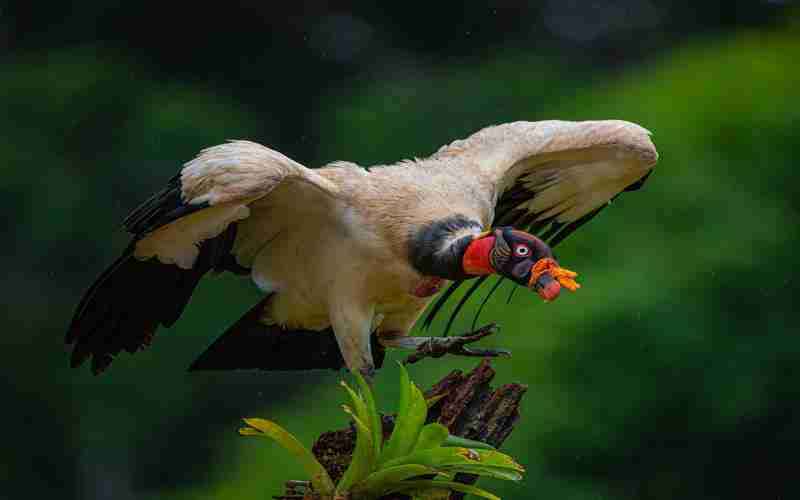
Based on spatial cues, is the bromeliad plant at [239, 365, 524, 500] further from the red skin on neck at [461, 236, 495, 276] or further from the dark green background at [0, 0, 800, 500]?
the dark green background at [0, 0, 800, 500]

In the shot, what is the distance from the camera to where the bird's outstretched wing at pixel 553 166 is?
10.4 ft

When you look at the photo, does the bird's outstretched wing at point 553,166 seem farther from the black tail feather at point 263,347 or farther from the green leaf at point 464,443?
the green leaf at point 464,443

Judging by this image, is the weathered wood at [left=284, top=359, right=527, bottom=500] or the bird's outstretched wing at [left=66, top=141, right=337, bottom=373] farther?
the weathered wood at [left=284, top=359, right=527, bottom=500]

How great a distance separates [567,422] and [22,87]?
2.49 m

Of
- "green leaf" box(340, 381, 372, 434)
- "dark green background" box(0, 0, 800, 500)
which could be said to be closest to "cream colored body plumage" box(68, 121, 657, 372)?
"green leaf" box(340, 381, 372, 434)

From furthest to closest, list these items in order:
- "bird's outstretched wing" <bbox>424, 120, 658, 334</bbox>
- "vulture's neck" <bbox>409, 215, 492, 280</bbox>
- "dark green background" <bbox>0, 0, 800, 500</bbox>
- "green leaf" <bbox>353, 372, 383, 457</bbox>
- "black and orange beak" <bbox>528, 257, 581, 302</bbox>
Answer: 1. "dark green background" <bbox>0, 0, 800, 500</bbox>
2. "bird's outstretched wing" <bbox>424, 120, 658, 334</bbox>
3. "vulture's neck" <bbox>409, 215, 492, 280</bbox>
4. "green leaf" <bbox>353, 372, 383, 457</bbox>
5. "black and orange beak" <bbox>528, 257, 581, 302</bbox>

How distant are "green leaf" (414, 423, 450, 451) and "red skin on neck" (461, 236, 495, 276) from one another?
385 millimetres

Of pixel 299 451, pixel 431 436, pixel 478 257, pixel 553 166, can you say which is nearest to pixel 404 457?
pixel 431 436

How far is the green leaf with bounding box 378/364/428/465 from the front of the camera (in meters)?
2.56

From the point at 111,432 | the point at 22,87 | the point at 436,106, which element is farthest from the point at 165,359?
the point at 436,106

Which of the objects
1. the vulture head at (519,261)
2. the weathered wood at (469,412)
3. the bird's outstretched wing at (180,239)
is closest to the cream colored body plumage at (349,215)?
the bird's outstretched wing at (180,239)

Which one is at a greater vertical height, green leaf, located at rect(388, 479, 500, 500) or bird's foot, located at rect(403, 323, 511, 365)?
bird's foot, located at rect(403, 323, 511, 365)

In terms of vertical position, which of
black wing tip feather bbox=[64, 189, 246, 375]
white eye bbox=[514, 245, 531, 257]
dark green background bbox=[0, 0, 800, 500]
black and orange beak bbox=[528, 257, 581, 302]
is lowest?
dark green background bbox=[0, 0, 800, 500]

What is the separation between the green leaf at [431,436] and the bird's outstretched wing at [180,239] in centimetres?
64
